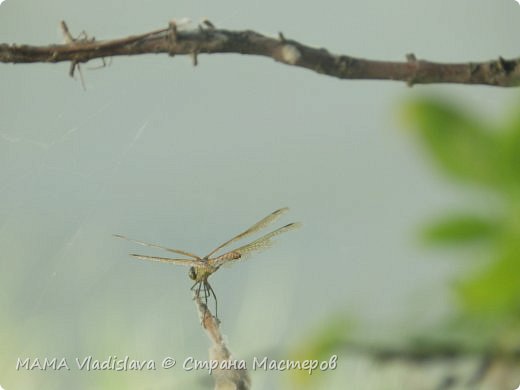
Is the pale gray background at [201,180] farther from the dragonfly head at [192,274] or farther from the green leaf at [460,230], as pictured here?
the green leaf at [460,230]

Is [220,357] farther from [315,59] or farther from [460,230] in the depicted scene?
[460,230]

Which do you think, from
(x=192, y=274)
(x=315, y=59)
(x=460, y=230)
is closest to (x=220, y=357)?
(x=192, y=274)

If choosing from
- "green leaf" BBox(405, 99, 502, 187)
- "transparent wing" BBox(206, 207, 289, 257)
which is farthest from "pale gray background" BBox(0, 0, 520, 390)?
"green leaf" BBox(405, 99, 502, 187)

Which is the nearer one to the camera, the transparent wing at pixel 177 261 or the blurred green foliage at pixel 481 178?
the blurred green foliage at pixel 481 178

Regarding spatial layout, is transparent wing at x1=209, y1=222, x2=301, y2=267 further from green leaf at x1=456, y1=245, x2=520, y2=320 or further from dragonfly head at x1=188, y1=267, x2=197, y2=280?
green leaf at x1=456, y1=245, x2=520, y2=320

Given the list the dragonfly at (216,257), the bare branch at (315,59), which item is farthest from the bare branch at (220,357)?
the bare branch at (315,59)

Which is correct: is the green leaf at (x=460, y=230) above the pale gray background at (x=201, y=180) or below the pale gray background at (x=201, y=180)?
below

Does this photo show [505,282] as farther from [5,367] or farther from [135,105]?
[5,367]
